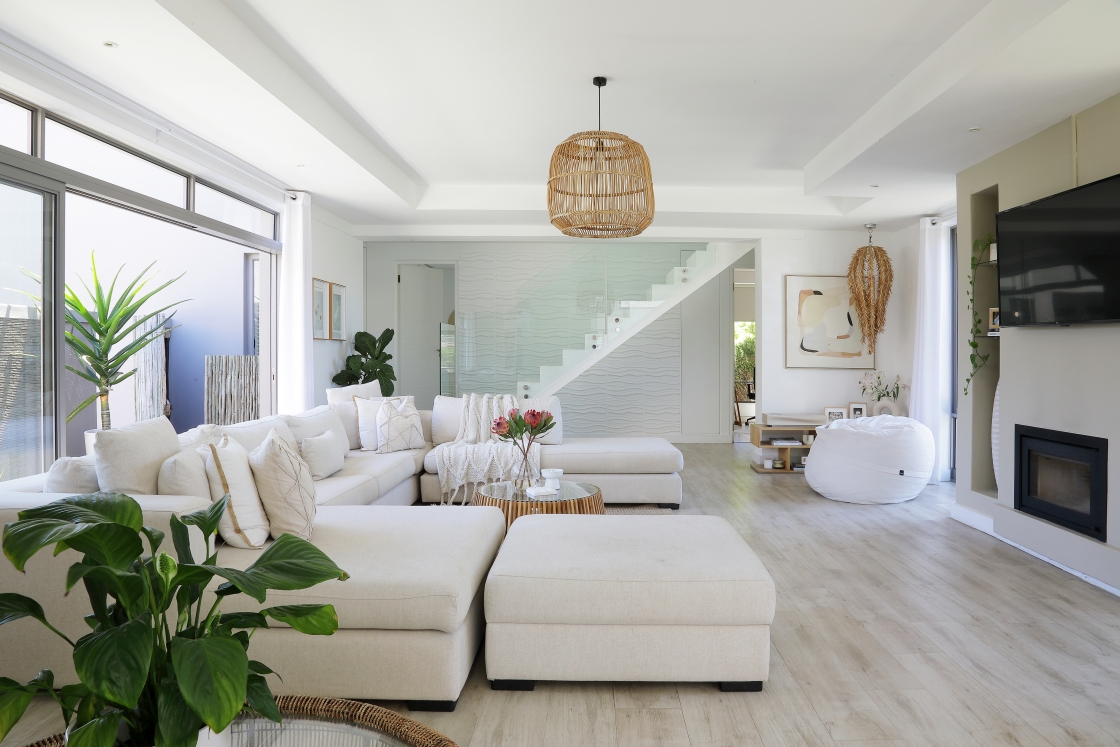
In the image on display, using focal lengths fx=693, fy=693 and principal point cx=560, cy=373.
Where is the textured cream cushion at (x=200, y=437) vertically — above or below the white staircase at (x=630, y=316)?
below

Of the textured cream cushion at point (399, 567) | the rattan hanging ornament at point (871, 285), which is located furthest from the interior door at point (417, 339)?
the textured cream cushion at point (399, 567)

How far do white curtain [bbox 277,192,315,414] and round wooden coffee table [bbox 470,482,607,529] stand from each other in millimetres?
2394

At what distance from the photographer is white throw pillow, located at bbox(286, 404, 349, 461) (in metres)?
4.36

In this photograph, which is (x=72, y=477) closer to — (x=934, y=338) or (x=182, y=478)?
(x=182, y=478)

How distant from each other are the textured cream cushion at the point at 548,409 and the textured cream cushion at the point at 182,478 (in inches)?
131

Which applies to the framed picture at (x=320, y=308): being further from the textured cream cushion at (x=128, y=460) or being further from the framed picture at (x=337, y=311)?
the textured cream cushion at (x=128, y=460)

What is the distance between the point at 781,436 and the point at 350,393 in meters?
4.32

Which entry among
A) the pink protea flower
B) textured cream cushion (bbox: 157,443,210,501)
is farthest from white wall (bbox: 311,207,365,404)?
textured cream cushion (bbox: 157,443,210,501)

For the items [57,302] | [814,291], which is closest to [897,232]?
[814,291]

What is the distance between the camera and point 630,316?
322 inches

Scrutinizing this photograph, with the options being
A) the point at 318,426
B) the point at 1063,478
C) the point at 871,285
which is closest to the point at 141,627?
the point at 318,426

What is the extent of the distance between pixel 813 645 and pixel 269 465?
7.44 feet

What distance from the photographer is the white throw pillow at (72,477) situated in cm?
253

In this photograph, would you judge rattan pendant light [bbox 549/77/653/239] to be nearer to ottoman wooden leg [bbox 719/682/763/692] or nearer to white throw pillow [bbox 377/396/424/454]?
white throw pillow [bbox 377/396/424/454]
